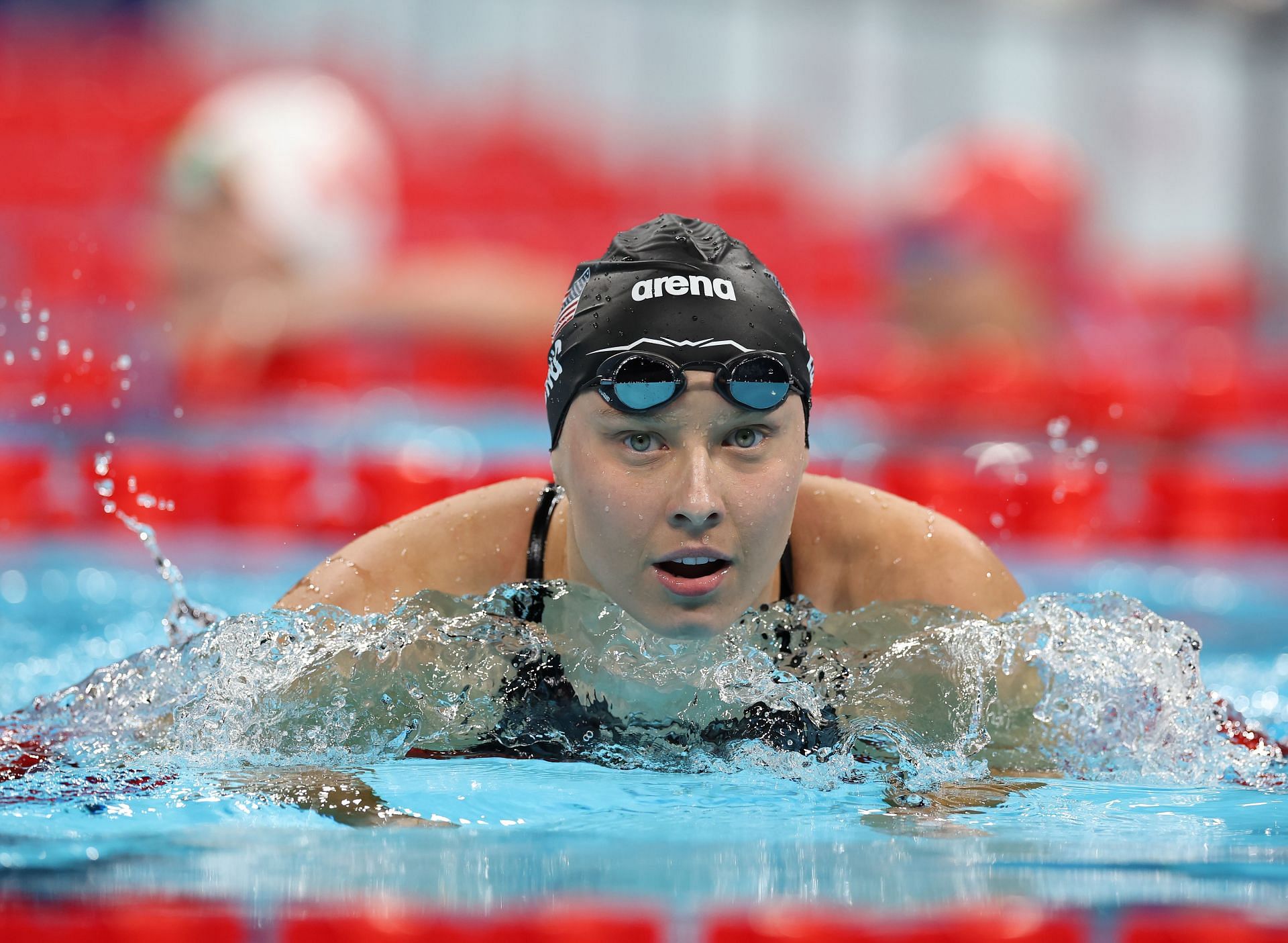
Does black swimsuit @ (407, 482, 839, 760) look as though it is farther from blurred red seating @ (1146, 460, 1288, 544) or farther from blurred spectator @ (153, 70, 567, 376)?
blurred spectator @ (153, 70, 567, 376)

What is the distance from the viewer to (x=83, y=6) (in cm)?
1614

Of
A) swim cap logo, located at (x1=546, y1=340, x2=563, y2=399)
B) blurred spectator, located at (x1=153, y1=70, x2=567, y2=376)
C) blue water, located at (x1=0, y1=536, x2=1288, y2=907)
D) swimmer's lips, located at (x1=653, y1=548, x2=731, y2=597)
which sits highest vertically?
blurred spectator, located at (x1=153, y1=70, x2=567, y2=376)

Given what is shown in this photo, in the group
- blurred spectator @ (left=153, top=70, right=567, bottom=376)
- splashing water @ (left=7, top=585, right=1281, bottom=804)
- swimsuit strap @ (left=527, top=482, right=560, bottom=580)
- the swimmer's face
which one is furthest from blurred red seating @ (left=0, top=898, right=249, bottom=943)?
blurred spectator @ (left=153, top=70, right=567, bottom=376)

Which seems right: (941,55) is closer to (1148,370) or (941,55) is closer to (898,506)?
(1148,370)

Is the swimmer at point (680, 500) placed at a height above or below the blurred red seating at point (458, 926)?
above

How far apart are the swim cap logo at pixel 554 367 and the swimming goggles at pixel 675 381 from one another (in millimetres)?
149

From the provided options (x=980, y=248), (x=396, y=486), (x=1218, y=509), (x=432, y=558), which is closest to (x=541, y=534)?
(x=432, y=558)

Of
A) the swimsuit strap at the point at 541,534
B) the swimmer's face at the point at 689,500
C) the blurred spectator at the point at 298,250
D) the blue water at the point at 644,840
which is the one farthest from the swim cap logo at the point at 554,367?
the blurred spectator at the point at 298,250

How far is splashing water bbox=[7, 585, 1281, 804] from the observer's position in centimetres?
234

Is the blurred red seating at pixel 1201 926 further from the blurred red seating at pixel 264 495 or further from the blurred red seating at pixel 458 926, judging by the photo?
the blurred red seating at pixel 264 495

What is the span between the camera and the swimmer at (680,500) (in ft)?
6.79

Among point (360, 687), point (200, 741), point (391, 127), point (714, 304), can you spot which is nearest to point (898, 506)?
point (714, 304)

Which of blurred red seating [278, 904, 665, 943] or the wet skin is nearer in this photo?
blurred red seating [278, 904, 665, 943]

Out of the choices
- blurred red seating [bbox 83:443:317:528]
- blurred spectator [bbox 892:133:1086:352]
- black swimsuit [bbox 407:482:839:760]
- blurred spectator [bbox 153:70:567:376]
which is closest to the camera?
black swimsuit [bbox 407:482:839:760]
